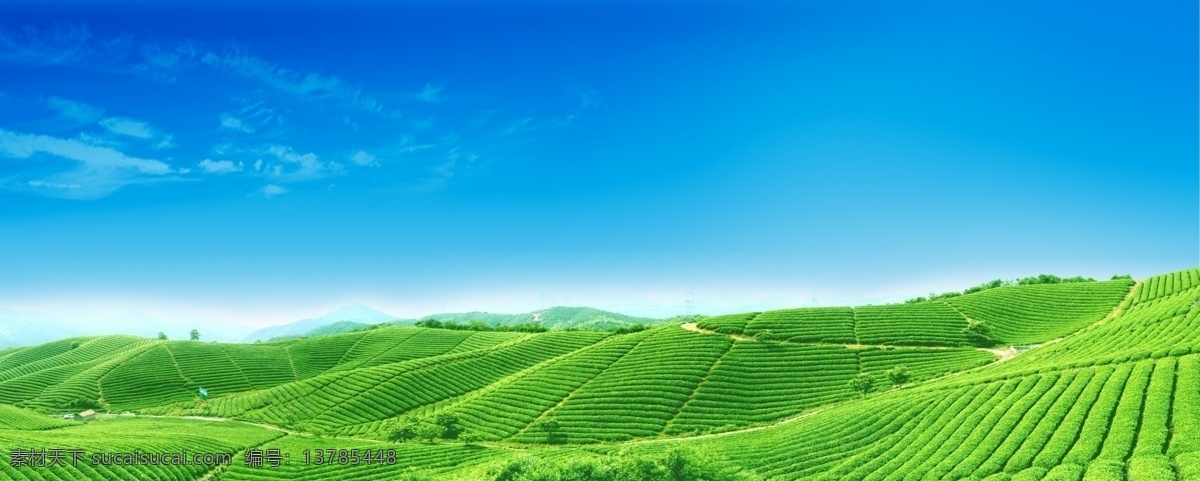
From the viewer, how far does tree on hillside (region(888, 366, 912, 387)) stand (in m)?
60.4

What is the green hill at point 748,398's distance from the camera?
2964 centimetres

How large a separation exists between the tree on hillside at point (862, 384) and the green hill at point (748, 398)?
0.92 m

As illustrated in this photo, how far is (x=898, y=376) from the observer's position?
60.3 meters

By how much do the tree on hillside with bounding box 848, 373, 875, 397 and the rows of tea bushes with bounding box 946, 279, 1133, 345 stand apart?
26914mm

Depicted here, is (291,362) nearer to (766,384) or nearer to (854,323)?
(766,384)

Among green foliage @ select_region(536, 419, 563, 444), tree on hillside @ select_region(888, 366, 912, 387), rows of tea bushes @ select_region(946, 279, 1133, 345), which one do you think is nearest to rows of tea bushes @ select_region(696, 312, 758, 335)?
tree on hillside @ select_region(888, 366, 912, 387)

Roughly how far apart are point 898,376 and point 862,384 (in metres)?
4.22

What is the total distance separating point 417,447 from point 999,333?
78.0m

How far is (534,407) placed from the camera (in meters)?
65.2

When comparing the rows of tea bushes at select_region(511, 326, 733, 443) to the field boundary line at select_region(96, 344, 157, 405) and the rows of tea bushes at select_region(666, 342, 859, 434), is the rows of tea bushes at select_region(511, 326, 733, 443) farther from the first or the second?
the field boundary line at select_region(96, 344, 157, 405)

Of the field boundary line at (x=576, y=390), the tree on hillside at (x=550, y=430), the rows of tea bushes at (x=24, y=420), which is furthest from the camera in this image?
the rows of tea bushes at (x=24, y=420)

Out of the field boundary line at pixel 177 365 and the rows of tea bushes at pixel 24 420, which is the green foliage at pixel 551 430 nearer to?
the rows of tea bushes at pixel 24 420

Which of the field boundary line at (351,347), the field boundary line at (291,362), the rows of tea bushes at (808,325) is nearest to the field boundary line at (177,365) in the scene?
the field boundary line at (291,362)

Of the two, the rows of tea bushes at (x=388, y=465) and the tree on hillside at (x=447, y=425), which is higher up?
the tree on hillside at (x=447, y=425)
